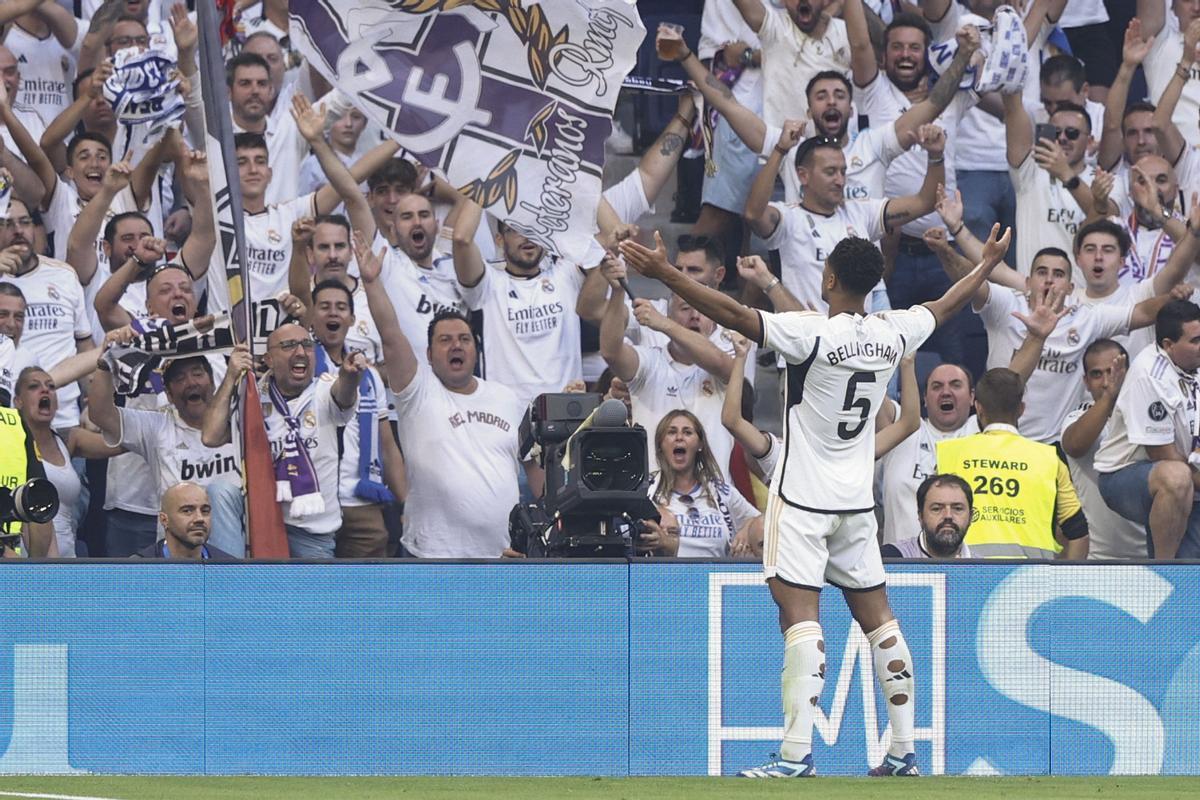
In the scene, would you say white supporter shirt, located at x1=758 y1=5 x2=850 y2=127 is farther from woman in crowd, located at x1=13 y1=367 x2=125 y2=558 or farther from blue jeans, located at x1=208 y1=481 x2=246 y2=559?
woman in crowd, located at x1=13 y1=367 x2=125 y2=558

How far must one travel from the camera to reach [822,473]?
7.36 metres

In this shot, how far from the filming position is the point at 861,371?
7.33 meters

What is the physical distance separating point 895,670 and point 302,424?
4.35 m

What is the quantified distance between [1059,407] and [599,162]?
3.29 m

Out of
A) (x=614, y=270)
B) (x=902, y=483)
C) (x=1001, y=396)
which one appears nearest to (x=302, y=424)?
(x=614, y=270)

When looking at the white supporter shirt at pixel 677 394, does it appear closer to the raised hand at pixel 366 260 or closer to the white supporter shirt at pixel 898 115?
the raised hand at pixel 366 260

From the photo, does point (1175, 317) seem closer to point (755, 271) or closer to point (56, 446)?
point (755, 271)

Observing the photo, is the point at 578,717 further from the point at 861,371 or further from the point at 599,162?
the point at 599,162

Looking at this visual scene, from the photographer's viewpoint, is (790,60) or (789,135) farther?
(790,60)

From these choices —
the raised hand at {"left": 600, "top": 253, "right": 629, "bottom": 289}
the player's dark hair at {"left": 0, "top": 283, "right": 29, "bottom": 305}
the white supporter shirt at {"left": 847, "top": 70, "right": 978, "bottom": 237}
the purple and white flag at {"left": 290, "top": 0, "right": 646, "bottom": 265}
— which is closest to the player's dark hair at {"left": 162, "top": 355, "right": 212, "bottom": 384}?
the player's dark hair at {"left": 0, "top": 283, "right": 29, "bottom": 305}

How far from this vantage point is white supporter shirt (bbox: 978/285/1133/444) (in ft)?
39.2

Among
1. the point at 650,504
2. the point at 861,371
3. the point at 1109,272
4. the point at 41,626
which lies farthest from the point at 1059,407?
the point at 41,626

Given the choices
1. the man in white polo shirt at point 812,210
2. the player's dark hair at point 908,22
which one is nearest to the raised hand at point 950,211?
the man in white polo shirt at point 812,210

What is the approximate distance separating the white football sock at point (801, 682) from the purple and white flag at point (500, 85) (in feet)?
13.1
